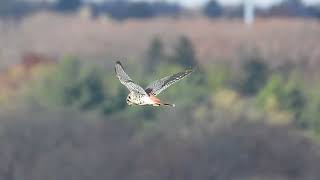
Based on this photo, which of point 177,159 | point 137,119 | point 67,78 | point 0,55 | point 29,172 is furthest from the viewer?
point 0,55

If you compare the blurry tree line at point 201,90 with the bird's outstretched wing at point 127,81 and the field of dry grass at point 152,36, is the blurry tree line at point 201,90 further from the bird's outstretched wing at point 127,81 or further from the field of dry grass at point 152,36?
the bird's outstretched wing at point 127,81

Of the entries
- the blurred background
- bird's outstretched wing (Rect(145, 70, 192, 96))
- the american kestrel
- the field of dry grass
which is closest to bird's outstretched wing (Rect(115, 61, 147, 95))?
the american kestrel

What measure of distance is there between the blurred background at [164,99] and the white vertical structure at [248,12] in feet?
2.09

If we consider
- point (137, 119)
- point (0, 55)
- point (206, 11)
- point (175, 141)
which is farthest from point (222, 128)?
point (206, 11)

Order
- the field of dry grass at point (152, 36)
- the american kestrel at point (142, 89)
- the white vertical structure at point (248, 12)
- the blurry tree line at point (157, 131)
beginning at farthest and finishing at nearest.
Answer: the white vertical structure at point (248, 12)
the field of dry grass at point (152, 36)
the blurry tree line at point (157, 131)
the american kestrel at point (142, 89)

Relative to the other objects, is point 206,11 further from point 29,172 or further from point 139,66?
point 29,172

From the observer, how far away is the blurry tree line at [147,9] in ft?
300

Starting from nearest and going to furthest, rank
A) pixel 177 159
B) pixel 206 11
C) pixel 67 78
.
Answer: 1. pixel 177 159
2. pixel 67 78
3. pixel 206 11

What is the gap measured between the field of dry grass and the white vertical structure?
634mm

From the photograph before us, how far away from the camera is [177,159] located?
44938 millimetres

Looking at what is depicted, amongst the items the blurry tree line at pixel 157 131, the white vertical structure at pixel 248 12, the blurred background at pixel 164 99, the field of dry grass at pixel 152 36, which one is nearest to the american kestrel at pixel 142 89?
the blurry tree line at pixel 157 131

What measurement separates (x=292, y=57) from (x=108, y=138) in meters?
19.8

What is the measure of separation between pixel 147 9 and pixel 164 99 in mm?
46485

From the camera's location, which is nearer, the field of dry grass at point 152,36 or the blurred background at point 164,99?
the blurred background at point 164,99
